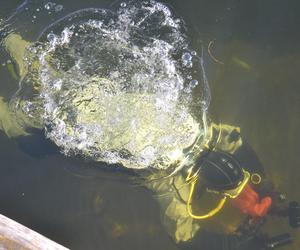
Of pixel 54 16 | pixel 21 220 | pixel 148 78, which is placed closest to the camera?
pixel 21 220

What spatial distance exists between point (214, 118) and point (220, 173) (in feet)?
1.94

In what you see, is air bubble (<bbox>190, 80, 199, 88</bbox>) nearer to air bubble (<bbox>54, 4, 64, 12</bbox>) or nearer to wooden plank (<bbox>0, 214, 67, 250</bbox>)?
air bubble (<bbox>54, 4, 64, 12</bbox>)

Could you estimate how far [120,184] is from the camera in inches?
165

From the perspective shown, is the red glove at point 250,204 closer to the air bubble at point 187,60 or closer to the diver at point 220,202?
the diver at point 220,202

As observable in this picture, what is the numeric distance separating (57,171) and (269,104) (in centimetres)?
235

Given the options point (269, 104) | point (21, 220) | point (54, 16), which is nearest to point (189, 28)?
point (269, 104)

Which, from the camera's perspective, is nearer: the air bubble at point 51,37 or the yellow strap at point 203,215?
the yellow strap at point 203,215

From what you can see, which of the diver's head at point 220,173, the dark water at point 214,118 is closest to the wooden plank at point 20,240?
the dark water at point 214,118

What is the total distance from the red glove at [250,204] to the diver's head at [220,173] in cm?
12

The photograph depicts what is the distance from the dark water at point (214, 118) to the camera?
13.5 ft

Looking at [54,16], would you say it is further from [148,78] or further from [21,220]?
[21,220]

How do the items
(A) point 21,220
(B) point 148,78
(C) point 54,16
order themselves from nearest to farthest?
(A) point 21,220
(B) point 148,78
(C) point 54,16

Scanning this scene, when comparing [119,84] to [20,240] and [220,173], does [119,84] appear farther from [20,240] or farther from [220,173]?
[20,240]

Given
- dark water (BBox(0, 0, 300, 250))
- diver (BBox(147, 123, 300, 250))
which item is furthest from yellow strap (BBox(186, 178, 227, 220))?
dark water (BBox(0, 0, 300, 250))
